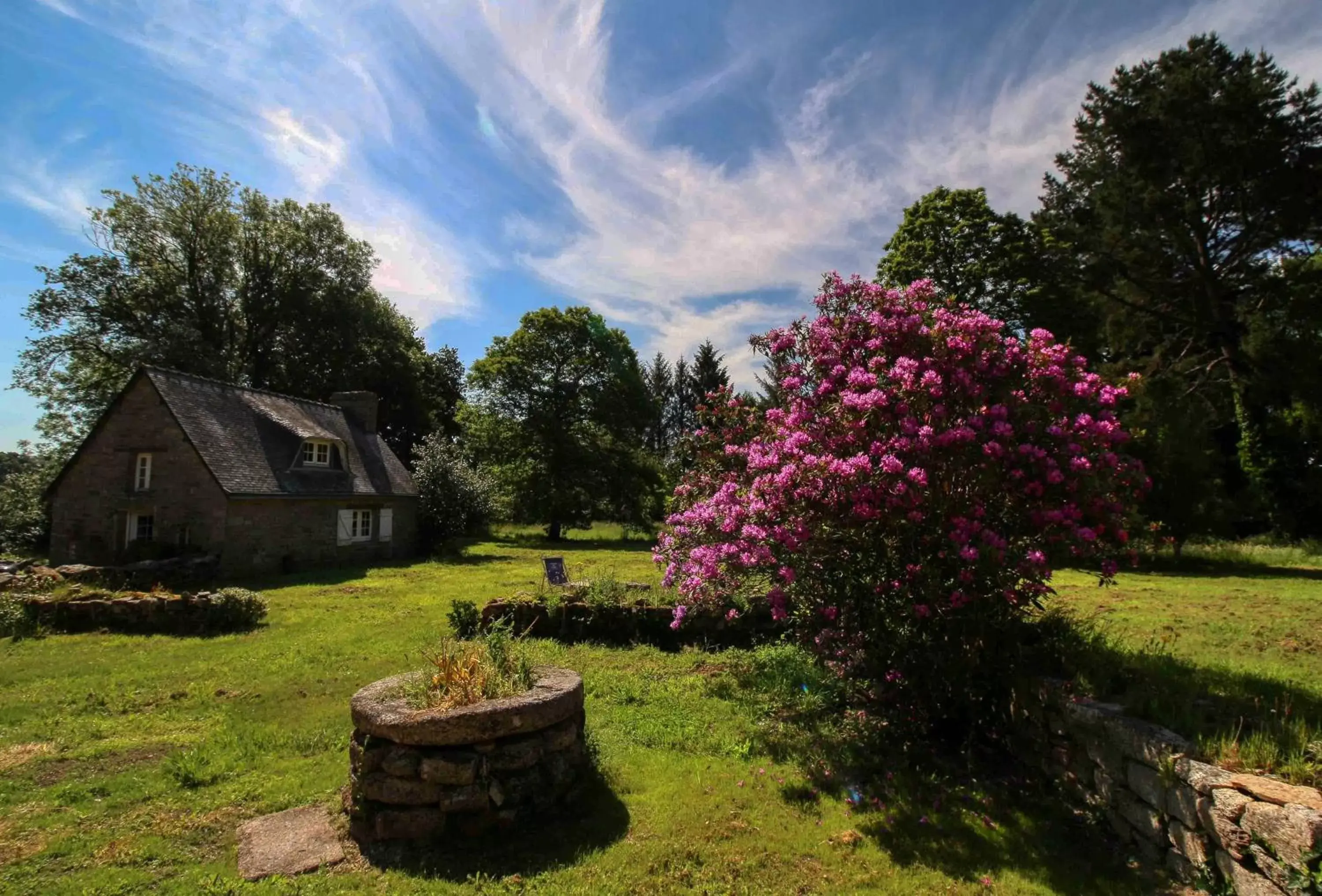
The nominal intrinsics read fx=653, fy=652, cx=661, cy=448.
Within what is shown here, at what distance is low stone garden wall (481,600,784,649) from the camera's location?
953 cm

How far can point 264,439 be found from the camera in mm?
21672

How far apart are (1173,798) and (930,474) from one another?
2.48 metres

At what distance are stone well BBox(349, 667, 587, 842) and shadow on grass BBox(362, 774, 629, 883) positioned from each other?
71 mm

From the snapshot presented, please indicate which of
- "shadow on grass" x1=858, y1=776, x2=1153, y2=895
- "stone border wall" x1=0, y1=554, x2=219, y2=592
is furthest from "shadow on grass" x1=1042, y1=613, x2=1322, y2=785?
"stone border wall" x1=0, y1=554, x2=219, y2=592

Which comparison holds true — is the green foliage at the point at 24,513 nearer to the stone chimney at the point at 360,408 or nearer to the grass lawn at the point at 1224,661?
the stone chimney at the point at 360,408

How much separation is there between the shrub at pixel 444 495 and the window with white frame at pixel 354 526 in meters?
3.27

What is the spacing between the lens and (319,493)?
70.1ft

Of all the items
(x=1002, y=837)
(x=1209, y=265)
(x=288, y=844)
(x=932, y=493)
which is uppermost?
(x=1209, y=265)

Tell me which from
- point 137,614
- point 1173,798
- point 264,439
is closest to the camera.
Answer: point 1173,798

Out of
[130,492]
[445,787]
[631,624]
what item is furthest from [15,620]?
[445,787]

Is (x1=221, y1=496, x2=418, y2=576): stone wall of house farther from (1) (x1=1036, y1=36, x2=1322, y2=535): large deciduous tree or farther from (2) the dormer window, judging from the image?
(1) (x1=1036, y1=36, x2=1322, y2=535): large deciduous tree

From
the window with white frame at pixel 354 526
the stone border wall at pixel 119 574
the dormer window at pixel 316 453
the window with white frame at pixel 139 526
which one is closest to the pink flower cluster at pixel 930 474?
the stone border wall at pixel 119 574

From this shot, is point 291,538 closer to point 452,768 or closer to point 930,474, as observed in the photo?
point 452,768

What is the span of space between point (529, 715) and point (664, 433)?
197ft
